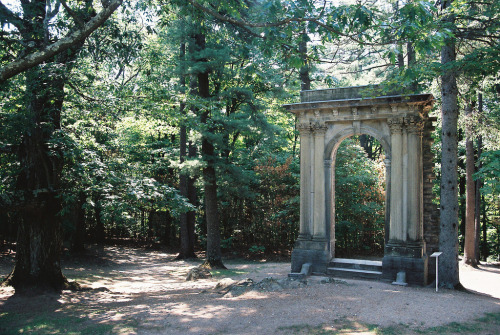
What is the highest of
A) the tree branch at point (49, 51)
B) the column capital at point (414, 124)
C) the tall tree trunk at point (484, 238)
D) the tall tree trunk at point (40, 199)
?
the tree branch at point (49, 51)

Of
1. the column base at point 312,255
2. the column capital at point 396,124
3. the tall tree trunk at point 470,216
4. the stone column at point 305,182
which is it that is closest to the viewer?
the column capital at point 396,124

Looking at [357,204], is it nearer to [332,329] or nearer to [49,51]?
[332,329]

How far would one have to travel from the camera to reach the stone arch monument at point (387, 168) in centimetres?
1020

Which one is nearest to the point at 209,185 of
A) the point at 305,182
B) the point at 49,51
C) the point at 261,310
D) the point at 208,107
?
the point at 208,107

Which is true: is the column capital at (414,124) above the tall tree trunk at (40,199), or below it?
above

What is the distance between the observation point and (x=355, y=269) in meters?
10.8

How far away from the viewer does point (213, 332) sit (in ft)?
19.8

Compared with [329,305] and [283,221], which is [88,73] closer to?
[329,305]

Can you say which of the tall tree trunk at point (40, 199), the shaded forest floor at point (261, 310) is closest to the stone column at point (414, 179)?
the shaded forest floor at point (261, 310)

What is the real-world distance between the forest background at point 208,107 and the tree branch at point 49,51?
0.8 inches

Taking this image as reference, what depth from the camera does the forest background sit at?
6.79 meters

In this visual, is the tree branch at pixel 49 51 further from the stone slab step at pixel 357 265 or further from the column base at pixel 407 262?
the column base at pixel 407 262

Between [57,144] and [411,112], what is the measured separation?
888cm

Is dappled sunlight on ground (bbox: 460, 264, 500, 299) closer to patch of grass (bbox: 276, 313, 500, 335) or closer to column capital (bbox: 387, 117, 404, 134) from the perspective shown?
patch of grass (bbox: 276, 313, 500, 335)
